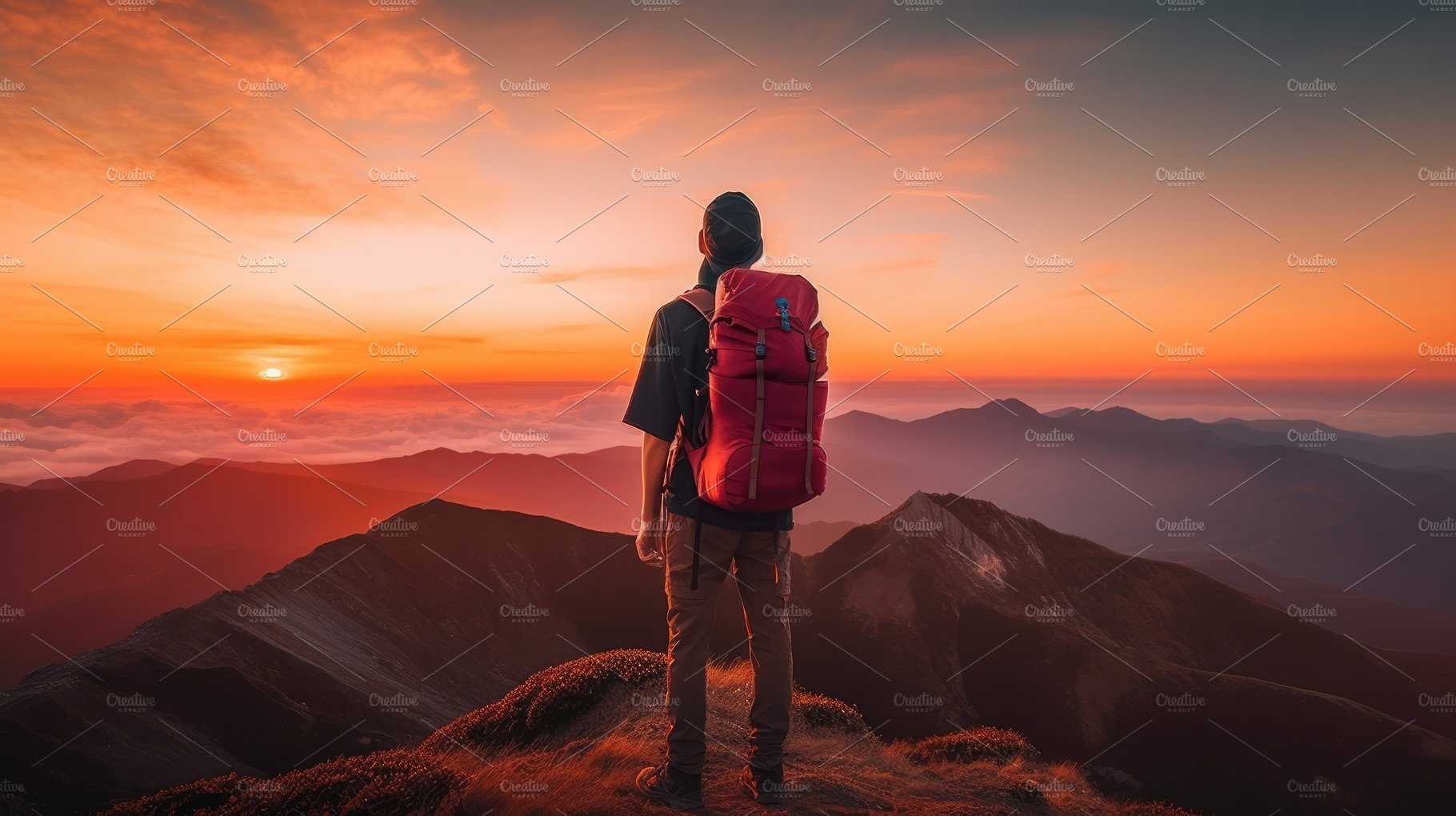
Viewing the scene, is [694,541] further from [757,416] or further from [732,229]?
[732,229]

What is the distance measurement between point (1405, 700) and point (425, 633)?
72.4m

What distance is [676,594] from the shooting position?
468cm

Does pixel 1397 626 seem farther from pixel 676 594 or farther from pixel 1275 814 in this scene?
pixel 676 594

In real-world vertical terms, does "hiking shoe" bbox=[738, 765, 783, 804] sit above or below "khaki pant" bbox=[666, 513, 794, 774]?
below

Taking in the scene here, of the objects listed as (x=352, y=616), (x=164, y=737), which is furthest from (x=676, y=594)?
(x=352, y=616)

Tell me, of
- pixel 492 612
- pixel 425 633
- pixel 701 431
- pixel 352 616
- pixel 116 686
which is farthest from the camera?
pixel 492 612

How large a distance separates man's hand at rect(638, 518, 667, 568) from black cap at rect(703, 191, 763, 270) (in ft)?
5.86

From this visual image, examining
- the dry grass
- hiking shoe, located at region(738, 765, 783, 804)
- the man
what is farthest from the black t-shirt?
the dry grass

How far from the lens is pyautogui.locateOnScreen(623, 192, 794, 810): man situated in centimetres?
464

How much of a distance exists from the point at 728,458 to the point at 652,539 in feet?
2.67

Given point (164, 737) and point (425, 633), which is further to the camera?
point (425, 633)

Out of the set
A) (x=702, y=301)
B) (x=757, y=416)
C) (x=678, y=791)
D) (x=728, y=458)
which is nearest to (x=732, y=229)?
(x=702, y=301)

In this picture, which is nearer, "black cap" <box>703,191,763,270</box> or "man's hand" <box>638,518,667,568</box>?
"man's hand" <box>638,518,667,568</box>

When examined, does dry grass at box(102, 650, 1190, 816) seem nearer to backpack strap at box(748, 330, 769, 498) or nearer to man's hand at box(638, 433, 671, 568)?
man's hand at box(638, 433, 671, 568)
